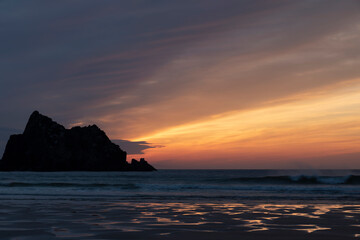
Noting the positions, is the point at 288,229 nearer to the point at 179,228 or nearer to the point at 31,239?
the point at 179,228

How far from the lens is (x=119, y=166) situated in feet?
486

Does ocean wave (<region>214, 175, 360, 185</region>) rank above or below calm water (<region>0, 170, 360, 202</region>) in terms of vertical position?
above

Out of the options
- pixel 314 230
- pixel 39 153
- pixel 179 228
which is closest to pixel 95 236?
pixel 179 228

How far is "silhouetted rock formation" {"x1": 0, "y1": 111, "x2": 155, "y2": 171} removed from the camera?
139 m

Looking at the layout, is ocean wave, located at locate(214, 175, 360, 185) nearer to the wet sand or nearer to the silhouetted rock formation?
the wet sand

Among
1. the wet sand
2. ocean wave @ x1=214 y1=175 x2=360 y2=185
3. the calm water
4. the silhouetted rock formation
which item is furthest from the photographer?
the silhouetted rock formation

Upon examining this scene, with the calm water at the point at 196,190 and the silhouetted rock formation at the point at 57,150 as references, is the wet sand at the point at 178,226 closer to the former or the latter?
the calm water at the point at 196,190

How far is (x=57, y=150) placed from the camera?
141 m

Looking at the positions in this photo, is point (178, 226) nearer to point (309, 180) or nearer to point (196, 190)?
point (196, 190)

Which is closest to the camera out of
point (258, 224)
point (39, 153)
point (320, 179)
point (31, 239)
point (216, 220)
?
point (31, 239)

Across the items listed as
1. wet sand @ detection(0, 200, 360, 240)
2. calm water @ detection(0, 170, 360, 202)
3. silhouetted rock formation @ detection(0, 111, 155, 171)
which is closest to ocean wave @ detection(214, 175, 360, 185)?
calm water @ detection(0, 170, 360, 202)

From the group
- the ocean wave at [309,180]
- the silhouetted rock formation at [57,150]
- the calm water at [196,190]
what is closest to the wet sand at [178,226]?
the calm water at [196,190]

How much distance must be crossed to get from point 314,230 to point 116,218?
5.69 metres

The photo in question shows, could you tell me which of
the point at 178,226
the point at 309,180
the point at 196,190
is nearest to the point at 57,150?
the point at 309,180
